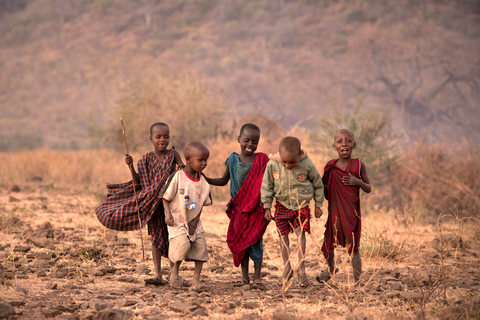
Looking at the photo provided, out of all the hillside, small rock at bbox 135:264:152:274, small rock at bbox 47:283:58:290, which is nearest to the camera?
small rock at bbox 47:283:58:290

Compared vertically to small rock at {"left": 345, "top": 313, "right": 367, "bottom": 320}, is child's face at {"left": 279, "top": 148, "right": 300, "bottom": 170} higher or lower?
higher

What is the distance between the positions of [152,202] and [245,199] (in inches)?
35.5

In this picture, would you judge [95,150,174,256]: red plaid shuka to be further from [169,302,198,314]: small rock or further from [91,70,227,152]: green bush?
[91,70,227,152]: green bush

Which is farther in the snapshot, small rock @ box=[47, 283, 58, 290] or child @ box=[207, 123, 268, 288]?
child @ box=[207, 123, 268, 288]

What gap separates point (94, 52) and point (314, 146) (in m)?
29.3

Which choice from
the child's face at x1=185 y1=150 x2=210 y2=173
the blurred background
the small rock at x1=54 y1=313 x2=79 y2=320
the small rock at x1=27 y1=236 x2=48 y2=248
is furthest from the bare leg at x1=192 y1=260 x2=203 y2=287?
the blurred background

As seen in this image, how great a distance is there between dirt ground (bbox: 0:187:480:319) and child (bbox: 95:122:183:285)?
1.64 feet

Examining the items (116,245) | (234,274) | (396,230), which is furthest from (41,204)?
(396,230)

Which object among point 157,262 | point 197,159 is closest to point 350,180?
point 197,159

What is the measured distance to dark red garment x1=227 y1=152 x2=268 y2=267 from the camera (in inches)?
186

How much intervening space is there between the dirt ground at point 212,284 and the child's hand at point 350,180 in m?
0.55

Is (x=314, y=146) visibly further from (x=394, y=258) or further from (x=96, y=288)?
(x=96, y=288)

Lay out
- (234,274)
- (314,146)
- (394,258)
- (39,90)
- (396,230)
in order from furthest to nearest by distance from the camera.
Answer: (39,90), (314,146), (396,230), (394,258), (234,274)

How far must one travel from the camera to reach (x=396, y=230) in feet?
26.5
